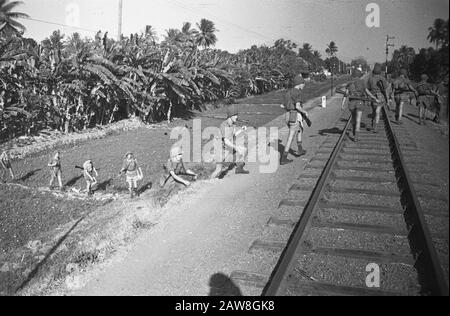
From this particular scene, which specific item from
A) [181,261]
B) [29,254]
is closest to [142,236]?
[181,261]

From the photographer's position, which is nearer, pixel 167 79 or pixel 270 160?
pixel 270 160

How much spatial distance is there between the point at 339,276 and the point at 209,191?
4017mm

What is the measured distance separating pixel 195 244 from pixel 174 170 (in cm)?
384

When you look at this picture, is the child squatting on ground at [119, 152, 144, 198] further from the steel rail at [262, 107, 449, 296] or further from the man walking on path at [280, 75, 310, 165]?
the steel rail at [262, 107, 449, 296]

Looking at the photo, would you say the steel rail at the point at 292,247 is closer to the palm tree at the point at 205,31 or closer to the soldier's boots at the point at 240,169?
the soldier's boots at the point at 240,169

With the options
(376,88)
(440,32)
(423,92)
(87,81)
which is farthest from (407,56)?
(440,32)

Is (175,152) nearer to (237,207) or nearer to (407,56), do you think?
(237,207)

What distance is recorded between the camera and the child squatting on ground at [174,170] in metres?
8.72

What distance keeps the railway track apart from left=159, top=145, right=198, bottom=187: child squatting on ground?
2.75 metres

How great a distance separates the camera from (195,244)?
537 centimetres

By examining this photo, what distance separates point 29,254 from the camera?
7.77 metres

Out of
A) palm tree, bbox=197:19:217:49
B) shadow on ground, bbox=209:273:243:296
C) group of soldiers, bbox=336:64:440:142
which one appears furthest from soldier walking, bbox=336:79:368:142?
palm tree, bbox=197:19:217:49
